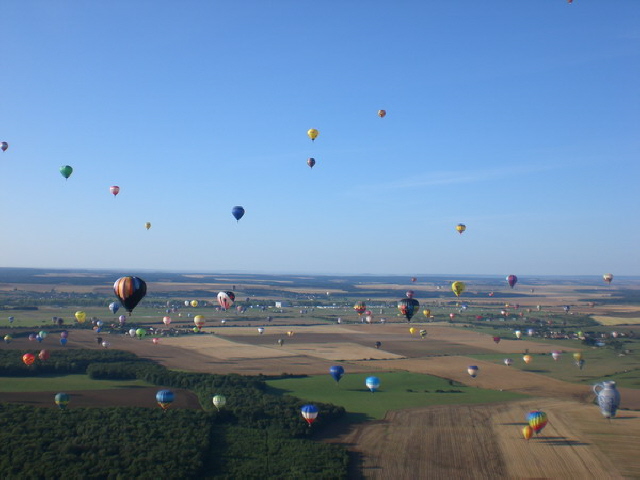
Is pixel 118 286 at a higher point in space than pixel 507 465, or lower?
higher

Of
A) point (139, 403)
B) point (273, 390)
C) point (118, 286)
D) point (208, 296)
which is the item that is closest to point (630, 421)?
point (273, 390)

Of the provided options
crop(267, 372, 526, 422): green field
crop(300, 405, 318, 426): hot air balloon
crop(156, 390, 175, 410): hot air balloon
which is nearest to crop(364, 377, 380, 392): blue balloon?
crop(267, 372, 526, 422): green field

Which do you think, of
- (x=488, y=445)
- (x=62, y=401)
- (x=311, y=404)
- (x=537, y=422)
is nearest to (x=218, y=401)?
(x=311, y=404)

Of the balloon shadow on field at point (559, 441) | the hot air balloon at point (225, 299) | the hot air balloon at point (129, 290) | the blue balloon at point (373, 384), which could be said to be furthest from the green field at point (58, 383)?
the balloon shadow on field at point (559, 441)

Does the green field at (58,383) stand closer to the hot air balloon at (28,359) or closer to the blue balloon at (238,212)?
the hot air balloon at (28,359)

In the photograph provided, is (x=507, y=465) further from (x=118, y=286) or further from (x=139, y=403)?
(x=118, y=286)

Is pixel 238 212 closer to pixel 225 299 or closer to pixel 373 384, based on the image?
pixel 225 299
